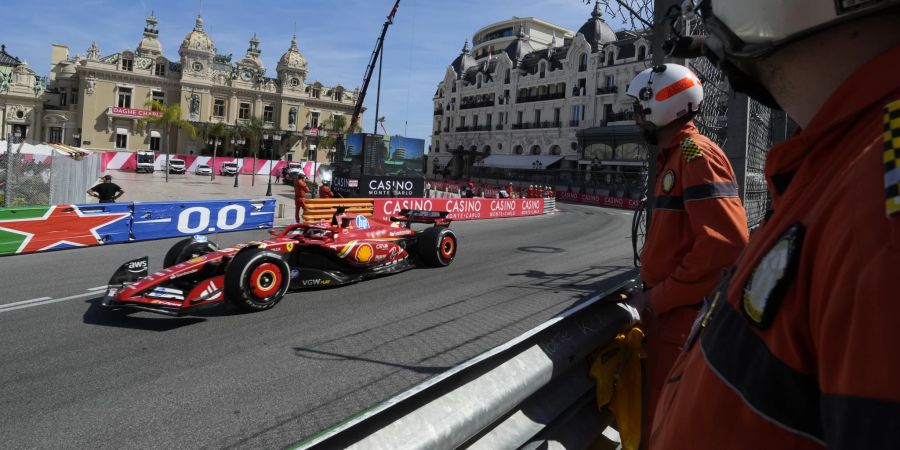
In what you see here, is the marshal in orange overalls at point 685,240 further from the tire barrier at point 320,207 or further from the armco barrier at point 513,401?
the tire barrier at point 320,207

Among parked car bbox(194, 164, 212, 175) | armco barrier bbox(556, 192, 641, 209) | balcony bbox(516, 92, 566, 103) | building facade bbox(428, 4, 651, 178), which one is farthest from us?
balcony bbox(516, 92, 566, 103)

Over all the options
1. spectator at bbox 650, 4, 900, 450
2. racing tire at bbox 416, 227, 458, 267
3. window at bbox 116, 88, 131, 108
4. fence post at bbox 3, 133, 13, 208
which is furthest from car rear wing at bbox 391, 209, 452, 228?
window at bbox 116, 88, 131, 108

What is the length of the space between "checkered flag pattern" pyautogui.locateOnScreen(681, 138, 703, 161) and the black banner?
22556 millimetres

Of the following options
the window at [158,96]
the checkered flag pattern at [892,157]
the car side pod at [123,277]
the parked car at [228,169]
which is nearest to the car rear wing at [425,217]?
the car side pod at [123,277]

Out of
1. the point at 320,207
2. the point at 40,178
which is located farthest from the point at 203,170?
the point at 40,178

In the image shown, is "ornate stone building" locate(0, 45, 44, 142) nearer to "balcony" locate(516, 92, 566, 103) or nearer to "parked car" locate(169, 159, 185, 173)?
"parked car" locate(169, 159, 185, 173)

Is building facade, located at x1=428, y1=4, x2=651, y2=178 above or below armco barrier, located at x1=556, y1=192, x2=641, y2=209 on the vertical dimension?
above

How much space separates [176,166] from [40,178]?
127 feet

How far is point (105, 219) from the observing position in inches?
457

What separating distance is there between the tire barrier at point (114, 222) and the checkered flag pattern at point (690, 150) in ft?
37.5

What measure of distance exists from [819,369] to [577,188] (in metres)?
41.7

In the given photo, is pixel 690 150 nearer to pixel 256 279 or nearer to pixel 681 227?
pixel 681 227

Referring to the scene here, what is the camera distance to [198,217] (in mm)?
13594

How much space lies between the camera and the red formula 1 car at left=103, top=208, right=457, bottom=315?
5.89 meters
